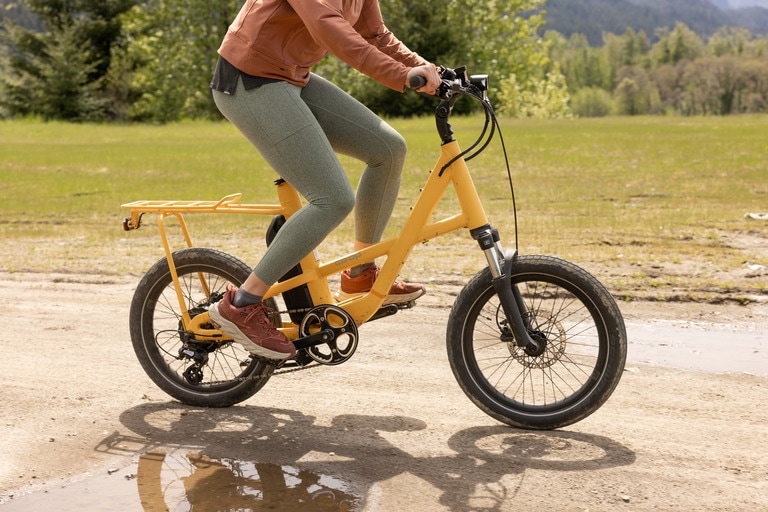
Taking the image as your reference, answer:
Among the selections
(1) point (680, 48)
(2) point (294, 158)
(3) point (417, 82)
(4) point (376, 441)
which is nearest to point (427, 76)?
(3) point (417, 82)

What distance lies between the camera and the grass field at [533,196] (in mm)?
8023

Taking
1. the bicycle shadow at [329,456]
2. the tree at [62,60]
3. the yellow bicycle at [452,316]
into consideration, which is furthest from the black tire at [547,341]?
the tree at [62,60]

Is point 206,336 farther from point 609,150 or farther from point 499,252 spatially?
point 609,150

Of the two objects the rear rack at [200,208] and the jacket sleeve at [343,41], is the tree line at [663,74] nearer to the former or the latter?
the rear rack at [200,208]

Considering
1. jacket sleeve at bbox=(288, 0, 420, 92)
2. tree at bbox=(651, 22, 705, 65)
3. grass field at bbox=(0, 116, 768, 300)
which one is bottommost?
grass field at bbox=(0, 116, 768, 300)

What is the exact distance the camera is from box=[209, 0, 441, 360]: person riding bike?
12.4 ft

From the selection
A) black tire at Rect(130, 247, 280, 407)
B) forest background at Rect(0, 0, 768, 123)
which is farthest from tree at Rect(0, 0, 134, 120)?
black tire at Rect(130, 247, 280, 407)

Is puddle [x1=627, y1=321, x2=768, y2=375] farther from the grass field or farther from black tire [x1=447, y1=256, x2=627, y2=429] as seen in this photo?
black tire [x1=447, y1=256, x2=627, y2=429]

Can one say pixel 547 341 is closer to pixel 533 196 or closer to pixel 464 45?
pixel 533 196

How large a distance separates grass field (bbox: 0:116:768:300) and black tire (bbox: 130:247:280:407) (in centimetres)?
312

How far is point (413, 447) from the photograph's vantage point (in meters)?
4.03

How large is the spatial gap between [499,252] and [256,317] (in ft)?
3.57

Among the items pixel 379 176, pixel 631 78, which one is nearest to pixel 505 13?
pixel 379 176

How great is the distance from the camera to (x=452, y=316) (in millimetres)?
4234
